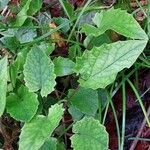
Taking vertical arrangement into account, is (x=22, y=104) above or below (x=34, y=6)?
below

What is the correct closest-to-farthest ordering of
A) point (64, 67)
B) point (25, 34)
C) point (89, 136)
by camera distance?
point (89, 136), point (64, 67), point (25, 34)

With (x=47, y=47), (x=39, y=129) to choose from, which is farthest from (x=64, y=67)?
(x=39, y=129)

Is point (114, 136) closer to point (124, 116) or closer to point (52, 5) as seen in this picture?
point (124, 116)

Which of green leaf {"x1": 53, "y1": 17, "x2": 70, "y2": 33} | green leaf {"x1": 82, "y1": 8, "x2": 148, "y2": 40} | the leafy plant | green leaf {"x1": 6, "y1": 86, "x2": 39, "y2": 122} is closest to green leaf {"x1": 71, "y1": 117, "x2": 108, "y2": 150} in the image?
the leafy plant

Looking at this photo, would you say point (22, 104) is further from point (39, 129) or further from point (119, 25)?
point (119, 25)

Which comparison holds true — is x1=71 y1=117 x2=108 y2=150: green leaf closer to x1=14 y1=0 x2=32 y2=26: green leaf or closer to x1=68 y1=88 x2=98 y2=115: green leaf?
x1=68 y1=88 x2=98 y2=115: green leaf

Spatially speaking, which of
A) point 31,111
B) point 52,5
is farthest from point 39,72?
point 52,5
